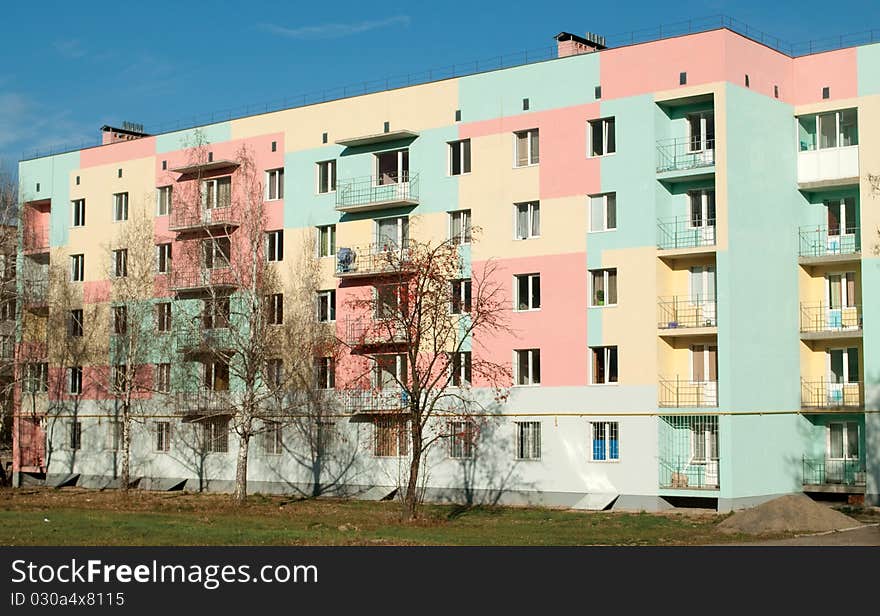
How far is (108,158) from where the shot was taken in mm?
65312

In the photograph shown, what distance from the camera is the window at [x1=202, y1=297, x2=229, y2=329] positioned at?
172ft

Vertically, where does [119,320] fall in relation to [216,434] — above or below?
above

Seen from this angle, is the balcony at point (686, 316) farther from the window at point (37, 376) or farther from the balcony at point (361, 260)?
the window at point (37, 376)

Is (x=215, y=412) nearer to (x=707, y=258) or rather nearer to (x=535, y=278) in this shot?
(x=535, y=278)

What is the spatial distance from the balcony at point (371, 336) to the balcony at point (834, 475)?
16094mm

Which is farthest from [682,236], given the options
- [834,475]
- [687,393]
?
[834,475]

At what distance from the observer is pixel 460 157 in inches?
2036

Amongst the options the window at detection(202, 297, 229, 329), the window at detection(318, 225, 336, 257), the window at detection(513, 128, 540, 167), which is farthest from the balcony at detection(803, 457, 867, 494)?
the window at detection(202, 297, 229, 329)

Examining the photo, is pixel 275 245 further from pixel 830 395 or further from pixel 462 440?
pixel 830 395

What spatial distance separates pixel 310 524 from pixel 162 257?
86.2ft

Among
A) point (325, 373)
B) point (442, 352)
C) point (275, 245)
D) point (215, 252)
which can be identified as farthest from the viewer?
point (275, 245)

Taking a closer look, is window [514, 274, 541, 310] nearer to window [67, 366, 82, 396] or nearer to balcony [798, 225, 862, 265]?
balcony [798, 225, 862, 265]

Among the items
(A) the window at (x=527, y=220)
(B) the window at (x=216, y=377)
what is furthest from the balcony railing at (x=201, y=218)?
(A) the window at (x=527, y=220)

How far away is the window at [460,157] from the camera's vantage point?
169ft
